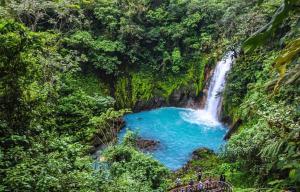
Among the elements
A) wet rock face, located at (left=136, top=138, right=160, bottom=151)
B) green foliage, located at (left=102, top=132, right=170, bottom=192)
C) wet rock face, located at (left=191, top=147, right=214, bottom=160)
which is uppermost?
wet rock face, located at (left=136, top=138, right=160, bottom=151)

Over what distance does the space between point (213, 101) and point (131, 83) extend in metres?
5.34

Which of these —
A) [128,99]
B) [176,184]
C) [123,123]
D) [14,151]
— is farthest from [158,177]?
[128,99]

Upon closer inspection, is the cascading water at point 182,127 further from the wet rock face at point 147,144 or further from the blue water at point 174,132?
the wet rock face at point 147,144

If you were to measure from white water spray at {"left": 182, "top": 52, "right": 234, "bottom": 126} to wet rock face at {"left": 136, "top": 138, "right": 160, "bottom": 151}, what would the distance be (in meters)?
3.73

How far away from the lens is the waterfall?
20.5 m

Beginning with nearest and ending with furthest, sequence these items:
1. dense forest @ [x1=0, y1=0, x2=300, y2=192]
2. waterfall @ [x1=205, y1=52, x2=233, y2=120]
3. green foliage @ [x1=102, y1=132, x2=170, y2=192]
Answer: dense forest @ [x1=0, y1=0, x2=300, y2=192] < green foliage @ [x1=102, y1=132, x2=170, y2=192] < waterfall @ [x1=205, y1=52, x2=233, y2=120]

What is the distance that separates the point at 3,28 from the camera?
6555 millimetres

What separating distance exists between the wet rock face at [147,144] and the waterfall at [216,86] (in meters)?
5.07

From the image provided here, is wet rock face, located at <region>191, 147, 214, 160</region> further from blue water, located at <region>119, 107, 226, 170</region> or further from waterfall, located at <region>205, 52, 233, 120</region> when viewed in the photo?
waterfall, located at <region>205, 52, 233, 120</region>

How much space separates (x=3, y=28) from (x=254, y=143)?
317 inches

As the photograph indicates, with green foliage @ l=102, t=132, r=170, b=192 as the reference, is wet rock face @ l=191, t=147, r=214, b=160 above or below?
above

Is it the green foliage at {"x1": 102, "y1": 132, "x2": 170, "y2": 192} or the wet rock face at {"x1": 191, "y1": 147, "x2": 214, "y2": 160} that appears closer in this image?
the green foliage at {"x1": 102, "y1": 132, "x2": 170, "y2": 192}

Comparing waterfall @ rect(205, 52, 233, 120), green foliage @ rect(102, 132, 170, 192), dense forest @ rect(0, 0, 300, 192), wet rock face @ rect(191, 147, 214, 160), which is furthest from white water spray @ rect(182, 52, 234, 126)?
green foliage @ rect(102, 132, 170, 192)

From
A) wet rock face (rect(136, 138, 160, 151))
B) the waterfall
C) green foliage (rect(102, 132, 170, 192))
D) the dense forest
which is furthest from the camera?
the waterfall
